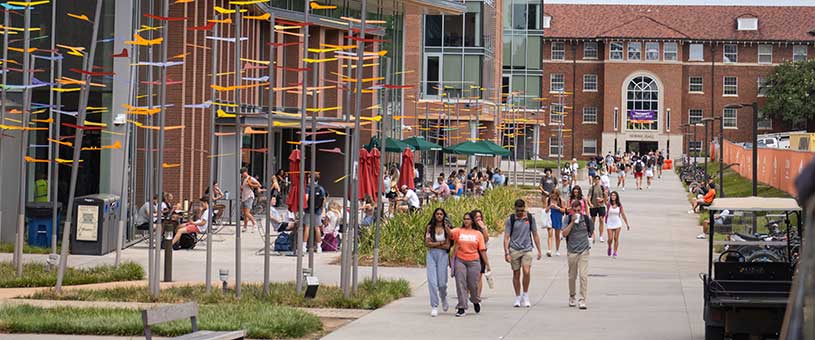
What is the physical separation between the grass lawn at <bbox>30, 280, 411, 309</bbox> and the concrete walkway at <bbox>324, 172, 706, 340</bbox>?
417 millimetres

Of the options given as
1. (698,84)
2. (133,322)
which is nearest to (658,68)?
(698,84)

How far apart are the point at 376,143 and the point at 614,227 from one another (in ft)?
39.1

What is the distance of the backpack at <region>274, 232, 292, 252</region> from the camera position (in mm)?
28906

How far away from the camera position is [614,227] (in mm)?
29859

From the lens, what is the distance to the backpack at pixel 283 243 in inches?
1138

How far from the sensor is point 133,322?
15570mm

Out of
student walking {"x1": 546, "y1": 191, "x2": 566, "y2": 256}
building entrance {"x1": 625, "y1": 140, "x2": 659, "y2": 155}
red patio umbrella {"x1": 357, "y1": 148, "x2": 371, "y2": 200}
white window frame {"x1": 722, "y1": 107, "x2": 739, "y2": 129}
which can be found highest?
white window frame {"x1": 722, "y1": 107, "x2": 739, "y2": 129}

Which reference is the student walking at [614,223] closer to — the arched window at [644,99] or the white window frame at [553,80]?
the arched window at [644,99]

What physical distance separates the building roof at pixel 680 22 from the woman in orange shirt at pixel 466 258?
95836 mm

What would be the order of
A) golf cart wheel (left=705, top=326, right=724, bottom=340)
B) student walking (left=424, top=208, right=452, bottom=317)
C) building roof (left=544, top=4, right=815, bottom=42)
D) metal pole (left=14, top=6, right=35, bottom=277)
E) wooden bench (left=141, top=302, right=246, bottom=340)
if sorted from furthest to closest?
building roof (left=544, top=4, right=815, bottom=42), metal pole (left=14, top=6, right=35, bottom=277), student walking (left=424, top=208, right=452, bottom=317), golf cart wheel (left=705, top=326, right=724, bottom=340), wooden bench (left=141, top=302, right=246, bottom=340)

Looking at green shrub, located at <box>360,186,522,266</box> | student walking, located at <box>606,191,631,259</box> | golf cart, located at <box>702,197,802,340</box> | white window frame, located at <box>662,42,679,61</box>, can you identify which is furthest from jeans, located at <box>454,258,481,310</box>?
white window frame, located at <box>662,42,679,61</box>

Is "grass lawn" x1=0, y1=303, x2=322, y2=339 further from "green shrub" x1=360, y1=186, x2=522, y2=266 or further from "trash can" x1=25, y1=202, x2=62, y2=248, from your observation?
"trash can" x1=25, y1=202, x2=62, y2=248

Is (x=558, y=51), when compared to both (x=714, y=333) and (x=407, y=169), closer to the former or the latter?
(x=407, y=169)

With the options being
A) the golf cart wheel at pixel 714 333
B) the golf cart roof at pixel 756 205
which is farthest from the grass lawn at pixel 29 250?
the golf cart wheel at pixel 714 333
